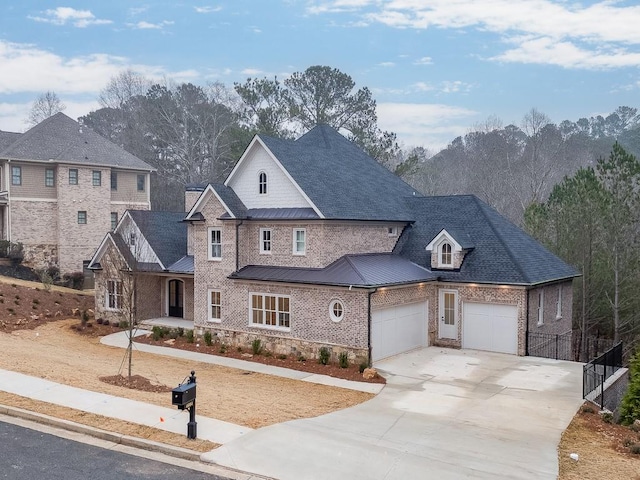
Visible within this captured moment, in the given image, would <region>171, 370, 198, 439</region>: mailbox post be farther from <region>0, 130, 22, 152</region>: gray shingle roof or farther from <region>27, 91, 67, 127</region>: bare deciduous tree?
<region>27, 91, 67, 127</region>: bare deciduous tree

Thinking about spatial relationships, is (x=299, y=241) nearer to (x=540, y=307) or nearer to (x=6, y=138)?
(x=540, y=307)

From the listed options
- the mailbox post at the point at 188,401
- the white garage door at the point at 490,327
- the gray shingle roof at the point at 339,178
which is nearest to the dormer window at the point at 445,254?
the white garage door at the point at 490,327

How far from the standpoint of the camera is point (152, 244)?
2827 centimetres

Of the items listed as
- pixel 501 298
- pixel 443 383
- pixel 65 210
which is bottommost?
pixel 443 383

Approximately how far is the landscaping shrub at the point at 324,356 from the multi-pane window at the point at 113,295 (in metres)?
12.4

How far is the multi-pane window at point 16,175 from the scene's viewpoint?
37688mm

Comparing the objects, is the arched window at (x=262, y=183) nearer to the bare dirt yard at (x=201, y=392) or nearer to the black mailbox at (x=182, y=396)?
the bare dirt yard at (x=201, y=392)

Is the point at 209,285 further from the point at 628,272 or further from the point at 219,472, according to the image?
the point at 628,272

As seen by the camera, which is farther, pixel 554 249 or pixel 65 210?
pixel 65 210

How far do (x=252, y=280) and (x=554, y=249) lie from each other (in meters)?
16.5

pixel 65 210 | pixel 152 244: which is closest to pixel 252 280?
pixel 152 244

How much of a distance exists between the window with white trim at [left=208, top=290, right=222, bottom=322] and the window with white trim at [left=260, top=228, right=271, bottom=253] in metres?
2.73

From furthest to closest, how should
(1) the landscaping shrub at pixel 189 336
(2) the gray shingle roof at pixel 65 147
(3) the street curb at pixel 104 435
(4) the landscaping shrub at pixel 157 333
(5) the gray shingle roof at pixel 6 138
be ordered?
1. (5) the gray shingle roof at pixel 6 138
2. (2) the gray shingle roof at pixel 65 147
3. (4) the landscaping shrub at pixel 157 333
4. (1) the landscaping shrub at pixel 189 336
5. (3) the street curb at pixel 104 435

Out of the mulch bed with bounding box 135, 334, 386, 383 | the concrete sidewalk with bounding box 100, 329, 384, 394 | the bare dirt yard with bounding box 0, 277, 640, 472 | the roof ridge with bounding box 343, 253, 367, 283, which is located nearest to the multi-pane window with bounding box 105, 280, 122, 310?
the bare dirt yard with bounding box 0, 277, 640, 472
